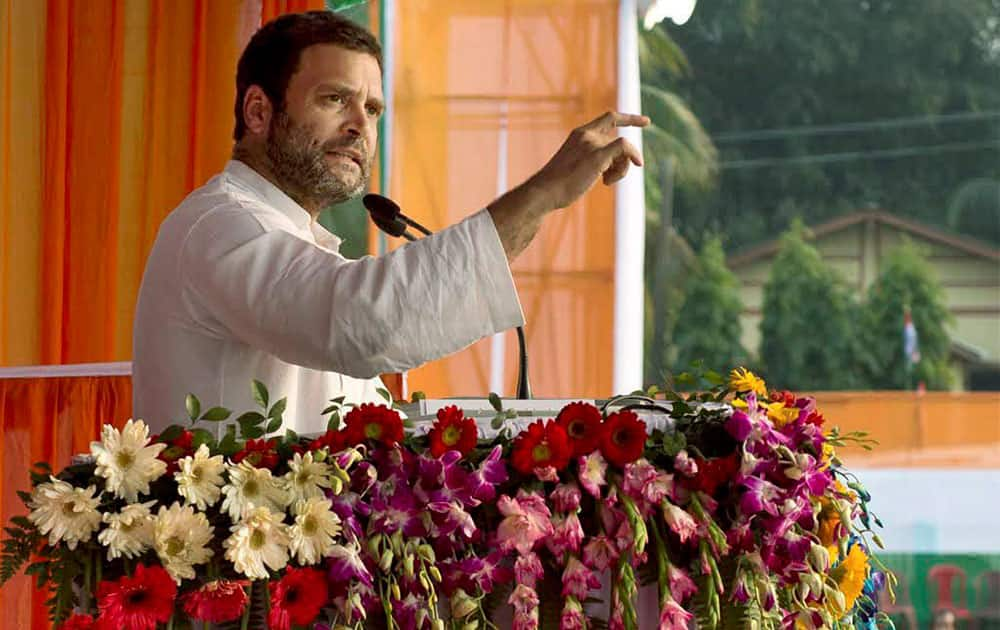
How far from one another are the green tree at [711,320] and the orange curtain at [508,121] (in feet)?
15.2

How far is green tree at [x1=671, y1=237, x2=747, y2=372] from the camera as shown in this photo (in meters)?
9.05

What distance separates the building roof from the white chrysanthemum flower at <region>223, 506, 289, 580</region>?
7893mm

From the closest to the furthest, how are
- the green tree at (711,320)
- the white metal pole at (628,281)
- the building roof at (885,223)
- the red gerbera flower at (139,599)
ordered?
the red gerbera flower at (139,599) < the white metal pole at (628,281) < the building roof at (885,223) < the green tree at (711,320)

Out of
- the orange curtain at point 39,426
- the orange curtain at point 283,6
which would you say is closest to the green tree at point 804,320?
the orange curtain at point 283,6

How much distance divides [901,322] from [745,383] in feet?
26.7

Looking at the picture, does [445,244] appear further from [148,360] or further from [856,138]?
[856,138]

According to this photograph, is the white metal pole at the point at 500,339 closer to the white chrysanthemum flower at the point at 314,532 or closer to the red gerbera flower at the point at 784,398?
the red gerbera flower at the point at 784,398

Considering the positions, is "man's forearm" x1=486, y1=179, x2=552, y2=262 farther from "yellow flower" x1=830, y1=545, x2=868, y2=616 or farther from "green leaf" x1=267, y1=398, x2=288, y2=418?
"yellow flower" x1=830, y1=545, x2=868, y2=616

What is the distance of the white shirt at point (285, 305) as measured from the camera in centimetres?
140

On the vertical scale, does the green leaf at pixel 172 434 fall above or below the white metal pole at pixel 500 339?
below

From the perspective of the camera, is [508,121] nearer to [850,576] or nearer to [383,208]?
[383,208]

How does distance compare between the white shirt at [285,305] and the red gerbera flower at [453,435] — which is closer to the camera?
the red gerbera flower at [453,435]

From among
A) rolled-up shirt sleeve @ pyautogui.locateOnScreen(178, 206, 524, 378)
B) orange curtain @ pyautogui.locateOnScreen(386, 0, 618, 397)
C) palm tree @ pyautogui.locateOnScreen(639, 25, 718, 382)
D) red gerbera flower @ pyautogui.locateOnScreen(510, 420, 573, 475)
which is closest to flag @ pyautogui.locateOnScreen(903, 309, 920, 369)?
palm tree @ pyautogui.locateOnScreen(639, 25, 718, 382)

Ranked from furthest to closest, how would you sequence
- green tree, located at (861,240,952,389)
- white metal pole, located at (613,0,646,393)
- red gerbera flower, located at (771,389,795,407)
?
green tree, located at (861,240,952,389)
white metal pole, located at (613,0,646,393)
red gerbera flower, located at (771,389,795,407)
